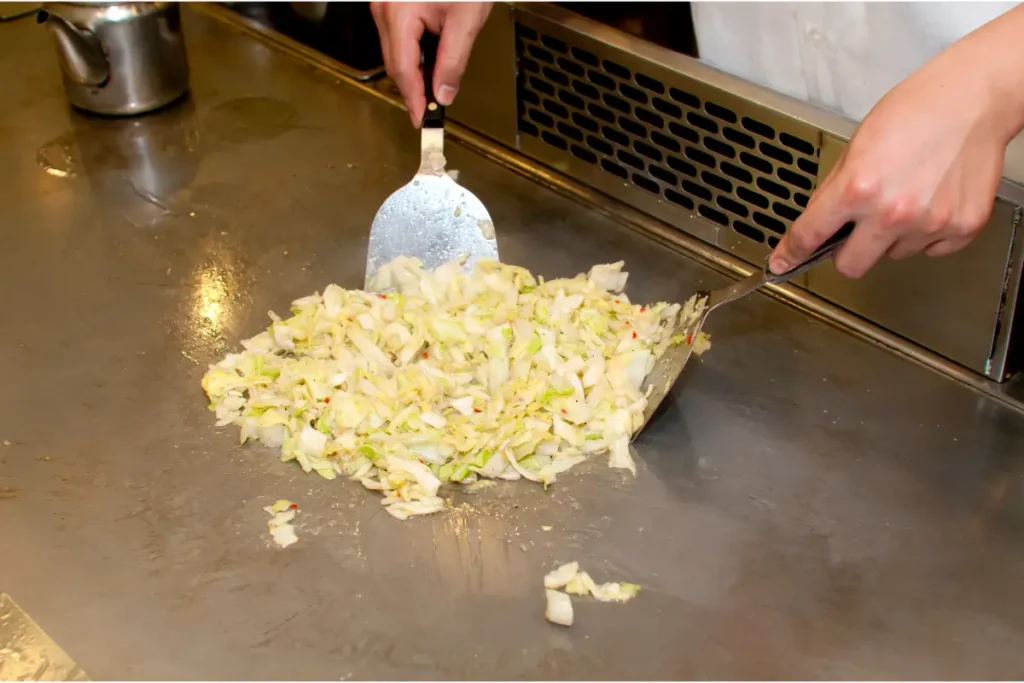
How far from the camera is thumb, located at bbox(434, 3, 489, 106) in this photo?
1292mm

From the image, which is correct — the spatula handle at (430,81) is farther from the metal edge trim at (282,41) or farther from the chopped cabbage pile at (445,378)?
the metal edge trim at (282,41)

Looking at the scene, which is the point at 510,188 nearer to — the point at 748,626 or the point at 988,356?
the point at 988,356

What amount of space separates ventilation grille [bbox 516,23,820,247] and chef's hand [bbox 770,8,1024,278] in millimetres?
288

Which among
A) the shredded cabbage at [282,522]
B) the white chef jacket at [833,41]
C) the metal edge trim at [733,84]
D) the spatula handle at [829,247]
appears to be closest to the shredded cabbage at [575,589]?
the shredded cabbage at [282,522]

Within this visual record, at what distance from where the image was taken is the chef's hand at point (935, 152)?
0.92 meters

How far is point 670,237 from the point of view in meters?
1.43

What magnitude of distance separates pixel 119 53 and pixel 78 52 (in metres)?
0.06

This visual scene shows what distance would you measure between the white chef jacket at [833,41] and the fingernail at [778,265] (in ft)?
1.27

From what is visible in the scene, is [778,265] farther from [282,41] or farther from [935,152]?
[282,41]

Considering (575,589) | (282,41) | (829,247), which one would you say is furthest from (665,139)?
(282,41)

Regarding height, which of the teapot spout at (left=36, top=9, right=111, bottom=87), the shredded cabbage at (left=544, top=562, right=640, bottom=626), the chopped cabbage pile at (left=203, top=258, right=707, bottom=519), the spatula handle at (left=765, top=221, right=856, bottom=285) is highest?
Result: the spatula handle at (left=765, top=221, right=856, bottom=285)

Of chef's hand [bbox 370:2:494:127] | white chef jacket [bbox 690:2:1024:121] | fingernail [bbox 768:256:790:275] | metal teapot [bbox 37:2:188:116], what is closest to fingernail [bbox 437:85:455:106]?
chef's hand [bbox 370:2:494:127]

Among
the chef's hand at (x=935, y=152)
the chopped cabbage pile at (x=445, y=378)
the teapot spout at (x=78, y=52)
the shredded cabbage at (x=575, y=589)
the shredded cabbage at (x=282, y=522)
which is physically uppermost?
the chef's hand at (x=935, y=152)

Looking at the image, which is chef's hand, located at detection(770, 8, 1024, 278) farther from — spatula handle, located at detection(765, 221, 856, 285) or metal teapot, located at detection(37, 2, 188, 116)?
metal teapot, located at detection(37, 2, 188, 116)
